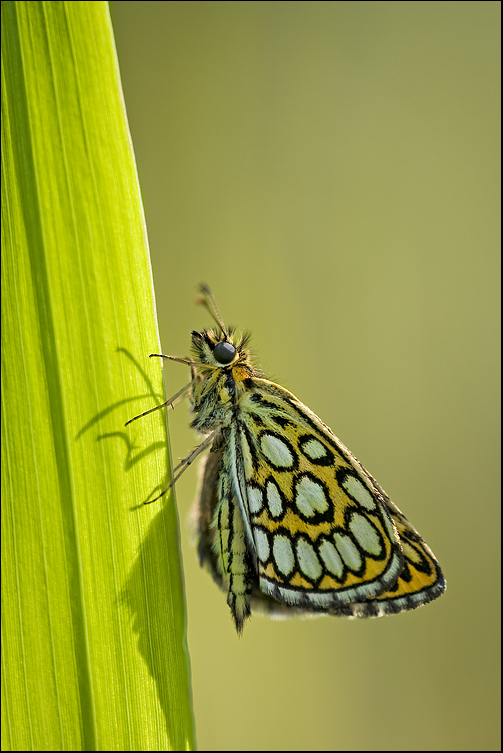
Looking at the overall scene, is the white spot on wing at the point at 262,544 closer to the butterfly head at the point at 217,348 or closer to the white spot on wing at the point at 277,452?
the white spot on wing at the point at 277,452

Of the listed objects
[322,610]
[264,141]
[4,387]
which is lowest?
[322,610]

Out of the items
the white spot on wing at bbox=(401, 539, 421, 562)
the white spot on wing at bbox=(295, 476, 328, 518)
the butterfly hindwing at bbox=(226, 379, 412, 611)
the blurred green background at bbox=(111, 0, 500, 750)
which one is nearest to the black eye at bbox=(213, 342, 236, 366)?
the butterfly hindwing at bbox=(226, 379, 412, 611)

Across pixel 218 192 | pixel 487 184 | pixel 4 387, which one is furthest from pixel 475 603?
pixel 4 387

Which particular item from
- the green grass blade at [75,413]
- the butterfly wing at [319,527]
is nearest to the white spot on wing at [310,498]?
the butterfly wing at [319,527]

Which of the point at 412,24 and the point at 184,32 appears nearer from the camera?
the point at 184,32

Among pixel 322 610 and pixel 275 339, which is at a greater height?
pixel 275 339

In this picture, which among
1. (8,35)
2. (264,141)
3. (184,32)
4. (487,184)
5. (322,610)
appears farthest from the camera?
(487,184)

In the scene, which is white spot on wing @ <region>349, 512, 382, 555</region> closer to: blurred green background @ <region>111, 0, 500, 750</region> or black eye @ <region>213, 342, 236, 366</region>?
black eye @ <region>213, 342, 236, 366</region>

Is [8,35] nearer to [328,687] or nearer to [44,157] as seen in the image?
[44,157]
